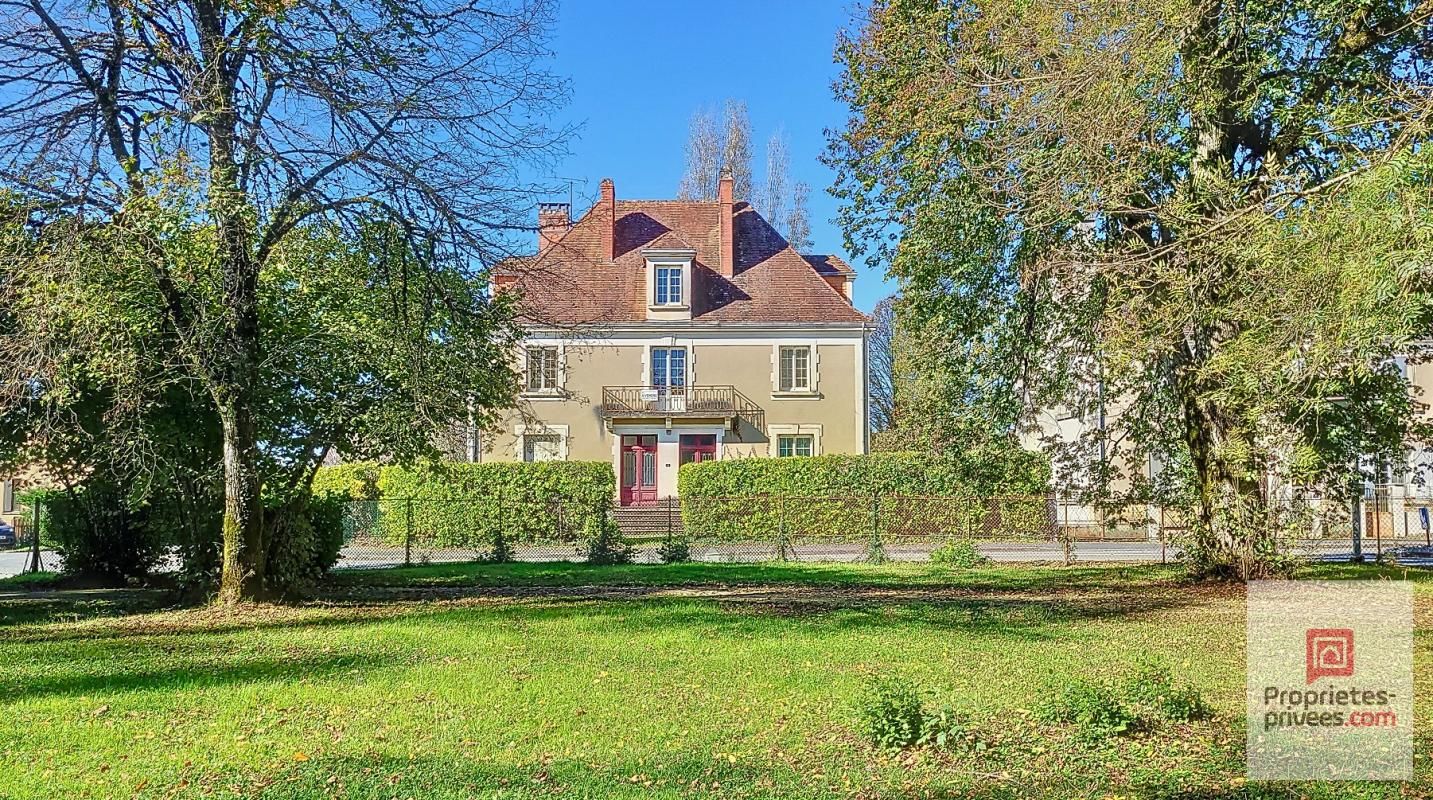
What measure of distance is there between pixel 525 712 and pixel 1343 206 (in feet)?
20.2

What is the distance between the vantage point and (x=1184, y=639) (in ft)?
30.3

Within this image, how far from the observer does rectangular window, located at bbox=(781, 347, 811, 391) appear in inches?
1305

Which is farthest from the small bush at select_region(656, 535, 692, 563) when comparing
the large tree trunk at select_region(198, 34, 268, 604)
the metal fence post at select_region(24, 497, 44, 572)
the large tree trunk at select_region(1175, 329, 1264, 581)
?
the metal fence post at select_region(24, 497, 44, 572)

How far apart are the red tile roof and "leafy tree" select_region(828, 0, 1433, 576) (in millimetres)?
17841

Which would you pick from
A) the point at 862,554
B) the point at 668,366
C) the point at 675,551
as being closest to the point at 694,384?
the point at 668,366

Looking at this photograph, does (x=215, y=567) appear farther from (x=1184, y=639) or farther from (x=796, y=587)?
(x=1184, y=639)

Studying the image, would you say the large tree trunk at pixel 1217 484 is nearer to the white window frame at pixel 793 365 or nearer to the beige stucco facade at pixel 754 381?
the beige stucco facade at pixel 754 381

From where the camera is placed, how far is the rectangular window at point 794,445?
3309 centimetres

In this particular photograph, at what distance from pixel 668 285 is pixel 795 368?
512cm

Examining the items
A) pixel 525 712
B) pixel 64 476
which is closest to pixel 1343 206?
pixel 525 712

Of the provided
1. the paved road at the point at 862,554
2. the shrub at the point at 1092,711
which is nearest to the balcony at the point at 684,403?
the paved road at the point at 862,554

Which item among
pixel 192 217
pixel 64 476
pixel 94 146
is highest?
pixel 94 146

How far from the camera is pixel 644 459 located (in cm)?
3353

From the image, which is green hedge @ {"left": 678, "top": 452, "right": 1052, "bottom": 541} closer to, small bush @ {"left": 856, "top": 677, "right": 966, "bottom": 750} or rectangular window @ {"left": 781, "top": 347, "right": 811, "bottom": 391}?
rectangular window @ {"left": 781, "top": 347, "right": 811, "bottom": 391}
